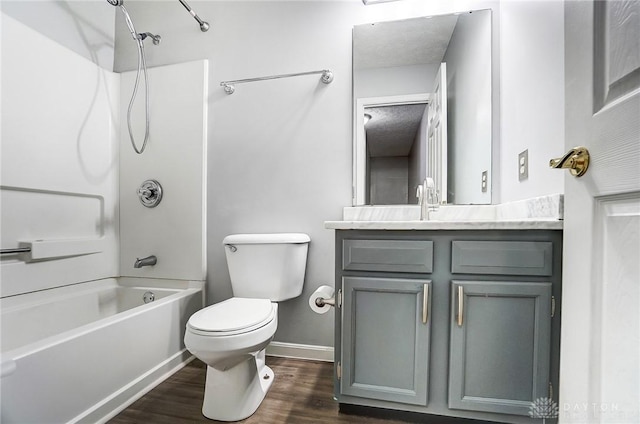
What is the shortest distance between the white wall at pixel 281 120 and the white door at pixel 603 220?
119cm

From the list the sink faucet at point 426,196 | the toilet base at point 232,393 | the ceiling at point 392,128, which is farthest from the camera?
the ceiling at point 392,128

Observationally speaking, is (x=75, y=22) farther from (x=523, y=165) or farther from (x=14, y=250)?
(x=523, y=165)

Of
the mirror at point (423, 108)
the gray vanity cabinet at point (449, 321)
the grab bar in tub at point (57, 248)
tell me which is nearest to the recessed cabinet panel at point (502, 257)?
the gray vanity cabinet at point (449, 321)

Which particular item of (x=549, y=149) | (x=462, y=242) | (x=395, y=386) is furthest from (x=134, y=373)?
(x=549, y=149)

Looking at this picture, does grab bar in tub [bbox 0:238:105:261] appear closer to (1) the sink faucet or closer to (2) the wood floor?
(2) the wood floor

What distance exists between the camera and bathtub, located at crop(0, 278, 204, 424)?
1.01 metres

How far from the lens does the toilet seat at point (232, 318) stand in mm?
1146

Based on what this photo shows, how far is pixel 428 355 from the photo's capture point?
1.09m

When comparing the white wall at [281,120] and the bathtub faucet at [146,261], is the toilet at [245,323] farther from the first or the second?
the bathtub faucet at [146,261]

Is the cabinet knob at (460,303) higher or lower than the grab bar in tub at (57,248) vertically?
lower

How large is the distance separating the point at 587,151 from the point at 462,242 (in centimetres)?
55

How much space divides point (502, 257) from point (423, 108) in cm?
98

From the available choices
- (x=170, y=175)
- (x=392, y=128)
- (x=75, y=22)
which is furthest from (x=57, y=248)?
(x=392, y=128)

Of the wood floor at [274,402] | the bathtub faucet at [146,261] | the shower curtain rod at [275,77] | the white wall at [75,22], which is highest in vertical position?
the white wall at [75,22]
